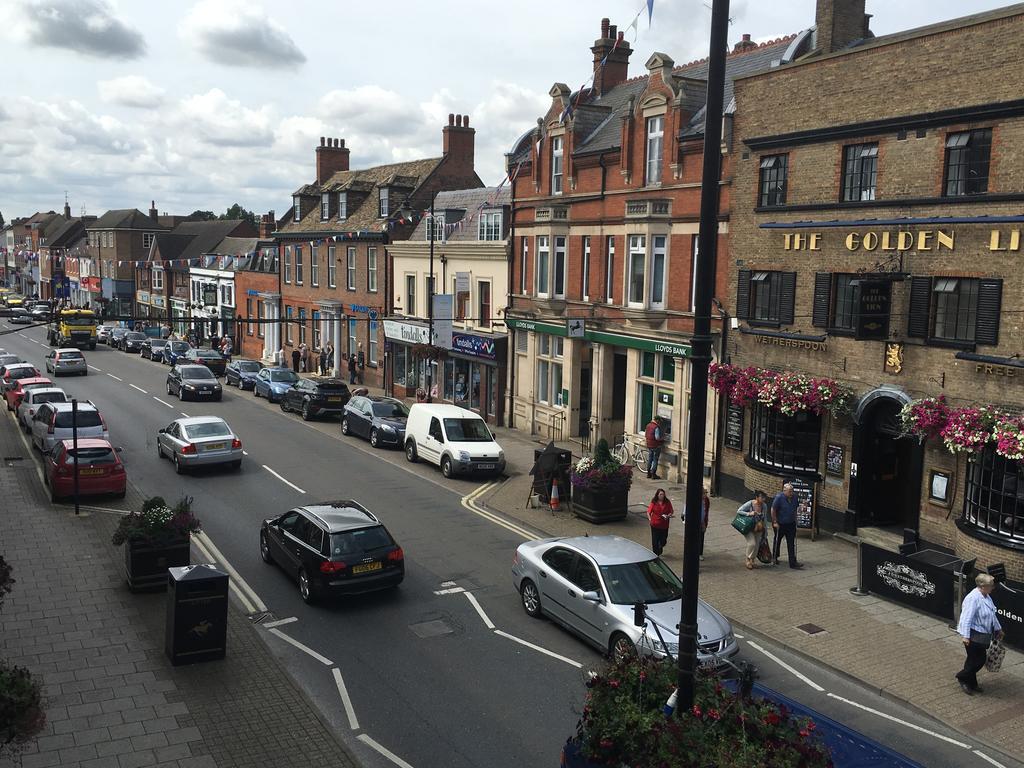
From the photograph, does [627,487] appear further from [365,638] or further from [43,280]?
[43,280]

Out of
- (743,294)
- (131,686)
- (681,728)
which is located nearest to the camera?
(681,728)

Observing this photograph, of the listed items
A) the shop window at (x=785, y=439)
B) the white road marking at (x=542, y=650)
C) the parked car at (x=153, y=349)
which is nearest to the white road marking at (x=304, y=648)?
the white road marking at (x=542, y=650)

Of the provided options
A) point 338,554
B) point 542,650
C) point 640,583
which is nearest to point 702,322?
point 640,583

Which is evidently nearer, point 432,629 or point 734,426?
point 432,629

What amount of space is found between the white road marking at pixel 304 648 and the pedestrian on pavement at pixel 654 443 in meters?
13.6

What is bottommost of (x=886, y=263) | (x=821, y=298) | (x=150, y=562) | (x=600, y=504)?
(x=600, y=504)

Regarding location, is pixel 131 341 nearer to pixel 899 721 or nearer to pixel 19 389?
pixel 19 389

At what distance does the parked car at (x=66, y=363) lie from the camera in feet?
150

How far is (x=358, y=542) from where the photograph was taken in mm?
14812

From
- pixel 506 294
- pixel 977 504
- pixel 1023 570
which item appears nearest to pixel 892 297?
pixel 977 504

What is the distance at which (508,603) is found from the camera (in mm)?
15117

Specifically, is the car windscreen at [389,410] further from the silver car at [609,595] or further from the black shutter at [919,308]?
the black shutter at [919,308]

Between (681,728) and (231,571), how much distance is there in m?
11.1

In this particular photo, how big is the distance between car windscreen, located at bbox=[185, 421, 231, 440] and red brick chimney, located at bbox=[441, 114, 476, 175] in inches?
898
